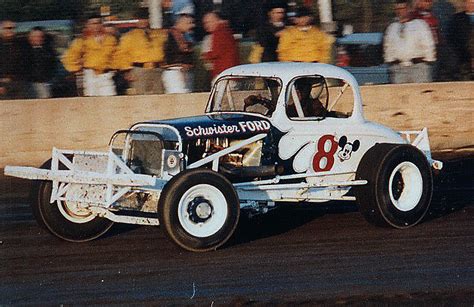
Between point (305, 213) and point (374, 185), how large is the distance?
1.24 m

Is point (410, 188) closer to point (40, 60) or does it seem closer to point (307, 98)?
point (307, 98)

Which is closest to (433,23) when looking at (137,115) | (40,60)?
(137,115)

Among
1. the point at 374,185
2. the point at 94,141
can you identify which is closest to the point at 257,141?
the point at 374,185

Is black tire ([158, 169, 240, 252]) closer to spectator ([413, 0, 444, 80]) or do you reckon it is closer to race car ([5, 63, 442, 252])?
race car ([5, 63, 442, 252])

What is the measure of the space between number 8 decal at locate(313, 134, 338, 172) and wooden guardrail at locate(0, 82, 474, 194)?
16.0ft

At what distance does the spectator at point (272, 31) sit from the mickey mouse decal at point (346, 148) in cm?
484

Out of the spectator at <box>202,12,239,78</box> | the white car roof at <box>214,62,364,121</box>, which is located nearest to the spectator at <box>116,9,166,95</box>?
the spectator at <box>202,12,239,78</box>

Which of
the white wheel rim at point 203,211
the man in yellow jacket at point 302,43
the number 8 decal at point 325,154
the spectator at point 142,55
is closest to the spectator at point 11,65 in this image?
the spectator at point 142,55

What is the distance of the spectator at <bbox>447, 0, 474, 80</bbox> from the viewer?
15227 mm

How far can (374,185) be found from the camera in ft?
31.3

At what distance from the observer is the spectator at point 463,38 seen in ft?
50.0

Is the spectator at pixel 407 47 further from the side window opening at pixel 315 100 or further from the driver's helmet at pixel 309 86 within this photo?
the driver's helmet at pixel 309 86

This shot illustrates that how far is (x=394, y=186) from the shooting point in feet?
32.0

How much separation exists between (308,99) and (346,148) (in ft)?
1.92
